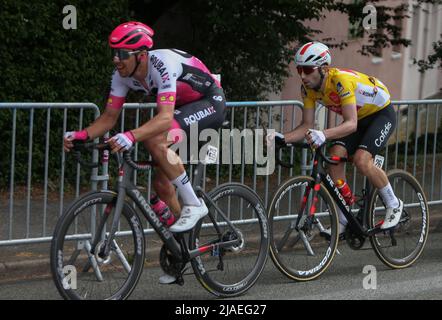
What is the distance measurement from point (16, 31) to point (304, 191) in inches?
169

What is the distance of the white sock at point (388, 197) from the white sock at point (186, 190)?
183cm

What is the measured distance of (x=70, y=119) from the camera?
8.98m

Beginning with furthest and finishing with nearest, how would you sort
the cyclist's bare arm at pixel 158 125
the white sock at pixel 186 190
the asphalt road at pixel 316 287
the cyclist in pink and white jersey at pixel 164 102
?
Answer: 1. the asphalt road at pixel 316 287
2. the white sock at pixel 186 190
3. the cyclist in pink and white jersey at pixel 164 102
4. the cyclist's bare arm at pixel 158 125

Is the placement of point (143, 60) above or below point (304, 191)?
above

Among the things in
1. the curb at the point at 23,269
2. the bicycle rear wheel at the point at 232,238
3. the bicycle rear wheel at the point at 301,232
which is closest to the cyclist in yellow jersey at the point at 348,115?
the bicycle rear wheel at the point at 301,232

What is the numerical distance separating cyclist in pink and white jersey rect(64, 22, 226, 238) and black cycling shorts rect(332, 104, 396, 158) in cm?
139

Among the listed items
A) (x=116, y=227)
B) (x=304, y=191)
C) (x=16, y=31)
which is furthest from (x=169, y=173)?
(x=16, y=31)

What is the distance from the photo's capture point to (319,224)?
792 cm

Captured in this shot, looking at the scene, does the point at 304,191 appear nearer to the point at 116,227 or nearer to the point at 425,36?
the point at 116,227

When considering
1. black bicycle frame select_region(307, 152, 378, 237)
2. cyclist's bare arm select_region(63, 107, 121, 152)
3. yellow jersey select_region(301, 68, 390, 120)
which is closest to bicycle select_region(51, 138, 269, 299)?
cyclist's bare arm select_region(63, 107, 121, 152)

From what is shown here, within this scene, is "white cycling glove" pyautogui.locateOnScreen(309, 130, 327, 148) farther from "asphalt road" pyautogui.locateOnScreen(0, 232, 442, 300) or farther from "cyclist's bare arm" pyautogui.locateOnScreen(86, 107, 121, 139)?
"cyclist's bare arm" pyautogui.locateOnScreen(86, 107, 121, 139)

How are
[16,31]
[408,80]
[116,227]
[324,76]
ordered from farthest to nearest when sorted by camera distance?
[408,80]
[16,31]
[324,76]
[116,227]

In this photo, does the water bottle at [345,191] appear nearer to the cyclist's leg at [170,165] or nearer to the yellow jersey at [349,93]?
the yellow jersey at [349,93]

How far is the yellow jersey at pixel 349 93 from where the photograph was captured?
776cm
